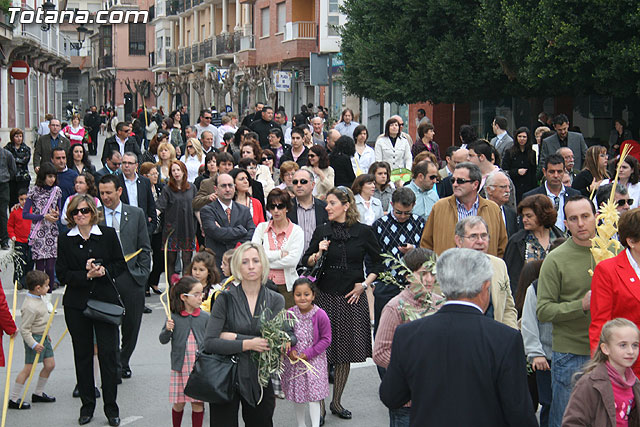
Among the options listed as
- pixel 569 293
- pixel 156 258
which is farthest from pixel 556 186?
pixel 156 258

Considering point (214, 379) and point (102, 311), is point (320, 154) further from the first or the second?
point (214, 379)

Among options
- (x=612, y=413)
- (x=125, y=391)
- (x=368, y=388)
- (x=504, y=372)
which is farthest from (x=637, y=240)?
(x=125, y=391)

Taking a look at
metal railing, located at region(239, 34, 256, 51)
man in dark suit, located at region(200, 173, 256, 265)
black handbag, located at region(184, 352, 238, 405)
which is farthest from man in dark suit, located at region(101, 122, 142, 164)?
metal railing, located at region(239, 34, 256, 51)

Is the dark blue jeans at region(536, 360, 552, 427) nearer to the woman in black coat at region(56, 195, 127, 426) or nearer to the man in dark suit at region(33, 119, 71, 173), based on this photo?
the woman in black coat at region(56, 195, 127, 426)

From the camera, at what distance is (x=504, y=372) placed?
4.02 meters

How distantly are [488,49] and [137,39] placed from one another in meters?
73.7

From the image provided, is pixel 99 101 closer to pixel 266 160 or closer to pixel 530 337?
pixel 266 160

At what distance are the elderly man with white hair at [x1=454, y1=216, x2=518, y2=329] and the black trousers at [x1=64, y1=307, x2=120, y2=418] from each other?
123 inches

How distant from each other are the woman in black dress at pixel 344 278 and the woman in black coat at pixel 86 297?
1.72m

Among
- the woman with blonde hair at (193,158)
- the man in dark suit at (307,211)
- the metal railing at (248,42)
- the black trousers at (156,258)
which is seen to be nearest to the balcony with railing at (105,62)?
the metal railing at (248,42)

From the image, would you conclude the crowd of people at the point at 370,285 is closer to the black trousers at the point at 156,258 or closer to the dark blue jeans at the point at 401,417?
the dark blue jeans at the point at 401,417

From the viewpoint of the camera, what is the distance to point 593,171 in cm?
1157

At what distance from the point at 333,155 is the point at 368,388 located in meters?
5.38

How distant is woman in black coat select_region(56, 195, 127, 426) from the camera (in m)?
7.75
